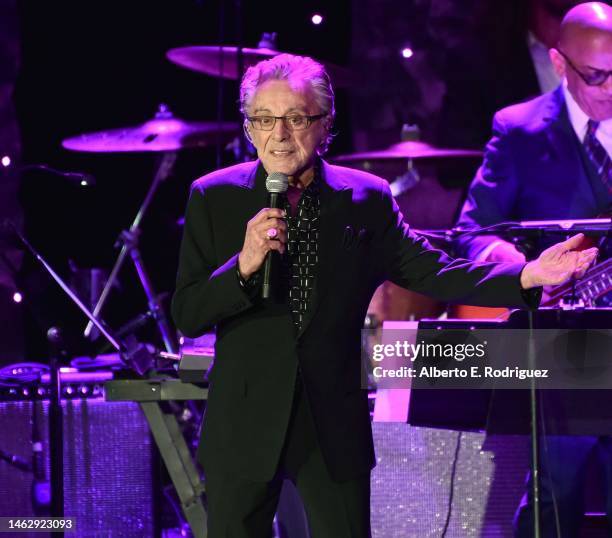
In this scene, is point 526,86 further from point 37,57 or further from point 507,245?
point 37,57

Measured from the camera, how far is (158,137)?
4.97 m

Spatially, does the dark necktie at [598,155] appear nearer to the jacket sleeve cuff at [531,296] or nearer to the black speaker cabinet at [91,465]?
the jacket sleeve cuff at [531,296]

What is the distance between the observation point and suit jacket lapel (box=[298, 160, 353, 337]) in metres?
2.41

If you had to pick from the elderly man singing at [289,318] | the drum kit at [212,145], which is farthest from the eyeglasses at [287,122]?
the drum kit at [212,145]

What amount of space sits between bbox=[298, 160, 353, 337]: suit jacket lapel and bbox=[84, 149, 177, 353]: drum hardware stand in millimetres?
2872

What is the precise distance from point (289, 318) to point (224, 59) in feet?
9.06

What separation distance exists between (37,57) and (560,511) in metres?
3.64

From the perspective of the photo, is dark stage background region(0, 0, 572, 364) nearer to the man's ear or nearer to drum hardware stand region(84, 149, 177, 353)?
drum hardware stand region(84, 149, 177, 353)

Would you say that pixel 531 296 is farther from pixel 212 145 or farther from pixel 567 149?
pixel 212 145

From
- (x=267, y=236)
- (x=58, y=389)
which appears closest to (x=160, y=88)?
(x=58, y=389)

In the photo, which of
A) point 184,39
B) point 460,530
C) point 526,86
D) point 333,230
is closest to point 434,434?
point 460,530

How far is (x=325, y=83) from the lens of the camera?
250 cm

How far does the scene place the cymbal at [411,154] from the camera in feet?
17.2

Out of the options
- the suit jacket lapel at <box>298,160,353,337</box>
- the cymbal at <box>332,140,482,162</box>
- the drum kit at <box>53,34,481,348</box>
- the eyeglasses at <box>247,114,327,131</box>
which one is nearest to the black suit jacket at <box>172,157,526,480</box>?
the suit jacket lapel at <box>298,160,353,337</box>
